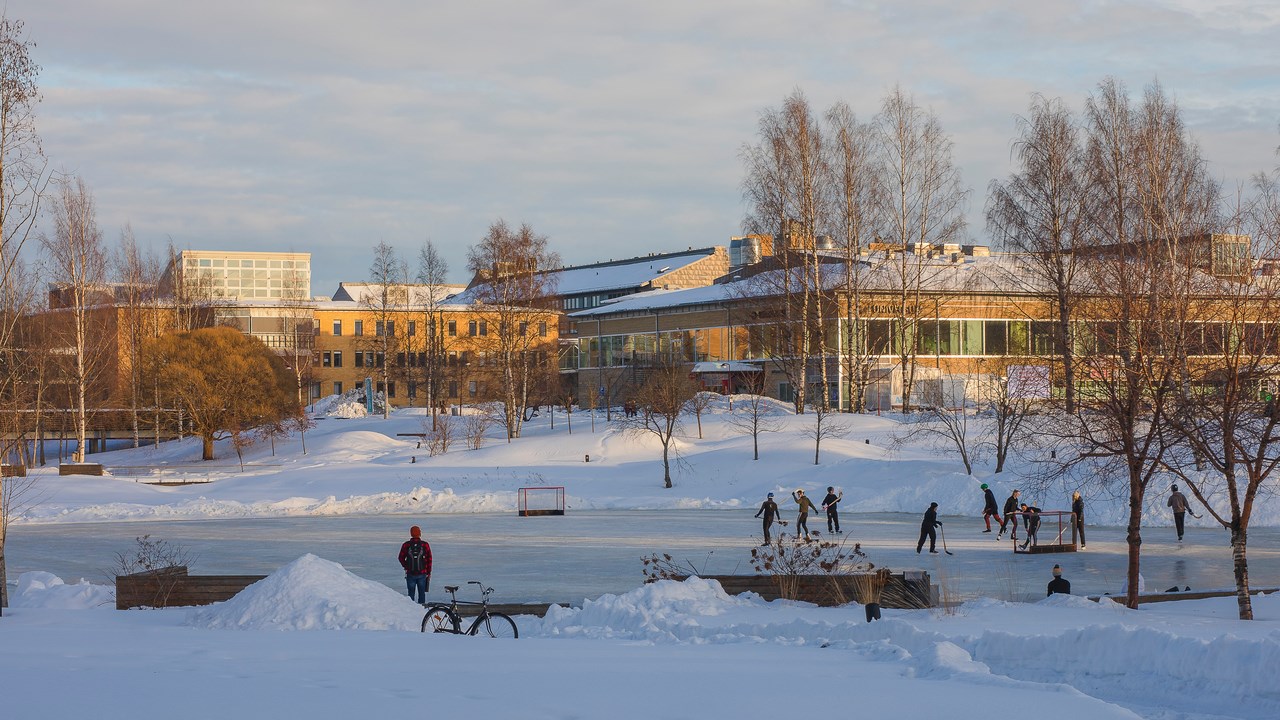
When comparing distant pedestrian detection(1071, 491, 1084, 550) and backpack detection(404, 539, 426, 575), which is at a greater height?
backpack detection(404, 539, 426, 575)

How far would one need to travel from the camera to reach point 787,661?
37.6ft

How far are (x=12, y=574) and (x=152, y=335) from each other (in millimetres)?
52372

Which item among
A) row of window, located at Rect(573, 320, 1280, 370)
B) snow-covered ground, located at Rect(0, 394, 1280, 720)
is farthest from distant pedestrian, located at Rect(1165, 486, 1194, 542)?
snow-covered ground, located at Rect(0, 394, 1280, 720)

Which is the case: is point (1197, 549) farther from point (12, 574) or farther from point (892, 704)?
point (12, 574)

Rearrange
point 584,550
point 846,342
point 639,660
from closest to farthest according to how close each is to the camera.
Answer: point 639,660, point 584,550, point 846,342

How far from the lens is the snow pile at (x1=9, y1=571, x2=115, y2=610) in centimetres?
1736

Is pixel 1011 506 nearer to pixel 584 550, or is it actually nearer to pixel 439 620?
pixel 584 550

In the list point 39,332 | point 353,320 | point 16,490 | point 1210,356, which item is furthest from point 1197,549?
point 353,320

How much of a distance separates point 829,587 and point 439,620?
5.77 meters

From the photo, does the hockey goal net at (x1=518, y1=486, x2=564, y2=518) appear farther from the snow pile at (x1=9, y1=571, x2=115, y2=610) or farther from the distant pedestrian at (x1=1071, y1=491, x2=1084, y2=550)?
the snow pile at (x1=9, y1=571, x2=115, y2=610)

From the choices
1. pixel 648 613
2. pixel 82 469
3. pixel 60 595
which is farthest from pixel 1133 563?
pixel 82 469

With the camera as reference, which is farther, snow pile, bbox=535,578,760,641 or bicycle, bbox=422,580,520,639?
snow pile, bbox=535,578,760,641

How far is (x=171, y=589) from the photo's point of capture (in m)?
17.1

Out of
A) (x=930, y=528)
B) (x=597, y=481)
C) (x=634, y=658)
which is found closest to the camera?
(x=634, y=658)
